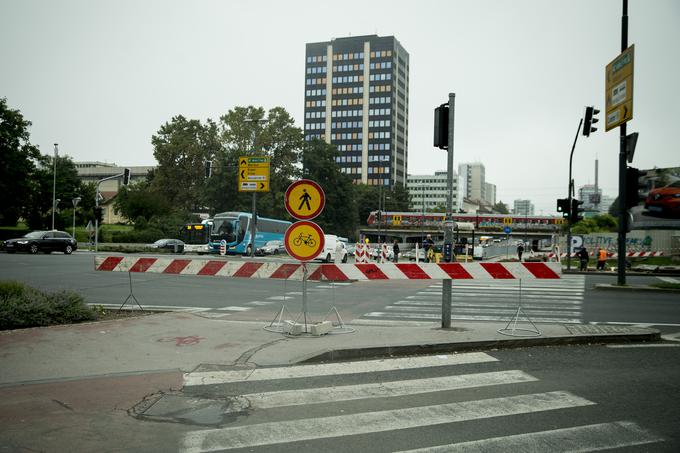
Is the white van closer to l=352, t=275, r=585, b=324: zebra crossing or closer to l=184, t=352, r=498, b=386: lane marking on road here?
l=352, t=275, r=585, b=324: zebra crossing

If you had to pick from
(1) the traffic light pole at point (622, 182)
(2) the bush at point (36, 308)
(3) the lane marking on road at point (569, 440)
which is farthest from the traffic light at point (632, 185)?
(2) the bush at point (36, 308)

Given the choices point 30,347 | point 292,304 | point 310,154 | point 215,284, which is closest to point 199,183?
point 310,154

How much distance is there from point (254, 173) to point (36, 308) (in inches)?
1134

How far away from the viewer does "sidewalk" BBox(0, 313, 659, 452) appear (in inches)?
178

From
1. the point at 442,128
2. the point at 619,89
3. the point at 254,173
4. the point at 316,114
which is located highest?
the point at 316,114

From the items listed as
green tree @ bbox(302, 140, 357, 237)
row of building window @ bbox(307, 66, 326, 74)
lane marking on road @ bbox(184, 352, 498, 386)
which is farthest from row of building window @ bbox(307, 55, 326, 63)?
lane marking on road @ bbox(184, 352, 498, 386)

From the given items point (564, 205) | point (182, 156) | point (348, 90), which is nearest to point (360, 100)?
point (348, 90)

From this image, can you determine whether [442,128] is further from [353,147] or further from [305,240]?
[353,147]

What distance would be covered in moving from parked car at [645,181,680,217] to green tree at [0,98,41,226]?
56128mm

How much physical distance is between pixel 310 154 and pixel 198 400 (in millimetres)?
78233

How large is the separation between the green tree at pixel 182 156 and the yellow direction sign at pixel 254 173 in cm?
3453

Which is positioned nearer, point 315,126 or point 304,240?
point 304,240

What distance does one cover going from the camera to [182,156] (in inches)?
2832

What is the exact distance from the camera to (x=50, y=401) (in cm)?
525
